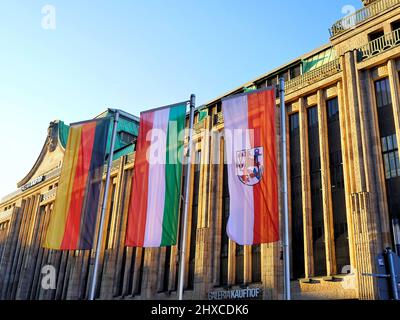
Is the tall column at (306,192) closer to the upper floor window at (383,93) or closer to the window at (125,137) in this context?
the upper floor window at (383,93)

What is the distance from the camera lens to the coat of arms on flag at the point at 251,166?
17.4 meters

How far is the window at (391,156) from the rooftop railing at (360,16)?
Result: 980cm

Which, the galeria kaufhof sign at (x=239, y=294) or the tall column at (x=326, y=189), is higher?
the tall column at (x=326, y=189)

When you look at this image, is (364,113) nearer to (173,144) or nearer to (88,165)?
(173,144)

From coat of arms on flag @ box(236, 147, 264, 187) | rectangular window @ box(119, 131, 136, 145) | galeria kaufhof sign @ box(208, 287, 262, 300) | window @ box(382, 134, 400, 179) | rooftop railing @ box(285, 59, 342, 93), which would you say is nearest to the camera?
coat of arms on flag @ box(236, 147, 264, 187)

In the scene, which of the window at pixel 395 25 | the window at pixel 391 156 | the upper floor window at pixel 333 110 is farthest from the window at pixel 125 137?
the window at pixel 391 156

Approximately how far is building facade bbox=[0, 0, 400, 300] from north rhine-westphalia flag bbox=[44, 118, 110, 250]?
41.6 feet

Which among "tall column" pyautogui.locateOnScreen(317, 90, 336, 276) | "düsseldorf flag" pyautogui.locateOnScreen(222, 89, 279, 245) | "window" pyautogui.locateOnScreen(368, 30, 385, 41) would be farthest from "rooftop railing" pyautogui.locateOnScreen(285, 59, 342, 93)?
"düsseldorf flag" pyautogui.locateOnScreen(222, 89, 279, 245)

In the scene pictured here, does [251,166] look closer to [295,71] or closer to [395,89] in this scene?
[395,89]

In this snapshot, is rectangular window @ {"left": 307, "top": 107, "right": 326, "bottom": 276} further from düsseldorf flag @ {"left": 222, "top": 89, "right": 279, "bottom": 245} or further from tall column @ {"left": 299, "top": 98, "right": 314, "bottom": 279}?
düsseldorf flag @ {"left": 222, "top": 89, "right": 279, "bottom": 245}

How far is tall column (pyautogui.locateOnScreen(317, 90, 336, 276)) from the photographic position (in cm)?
2608

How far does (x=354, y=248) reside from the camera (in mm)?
24562

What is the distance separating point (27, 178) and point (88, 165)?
51.5 meters

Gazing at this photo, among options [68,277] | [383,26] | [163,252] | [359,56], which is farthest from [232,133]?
[68,277]
